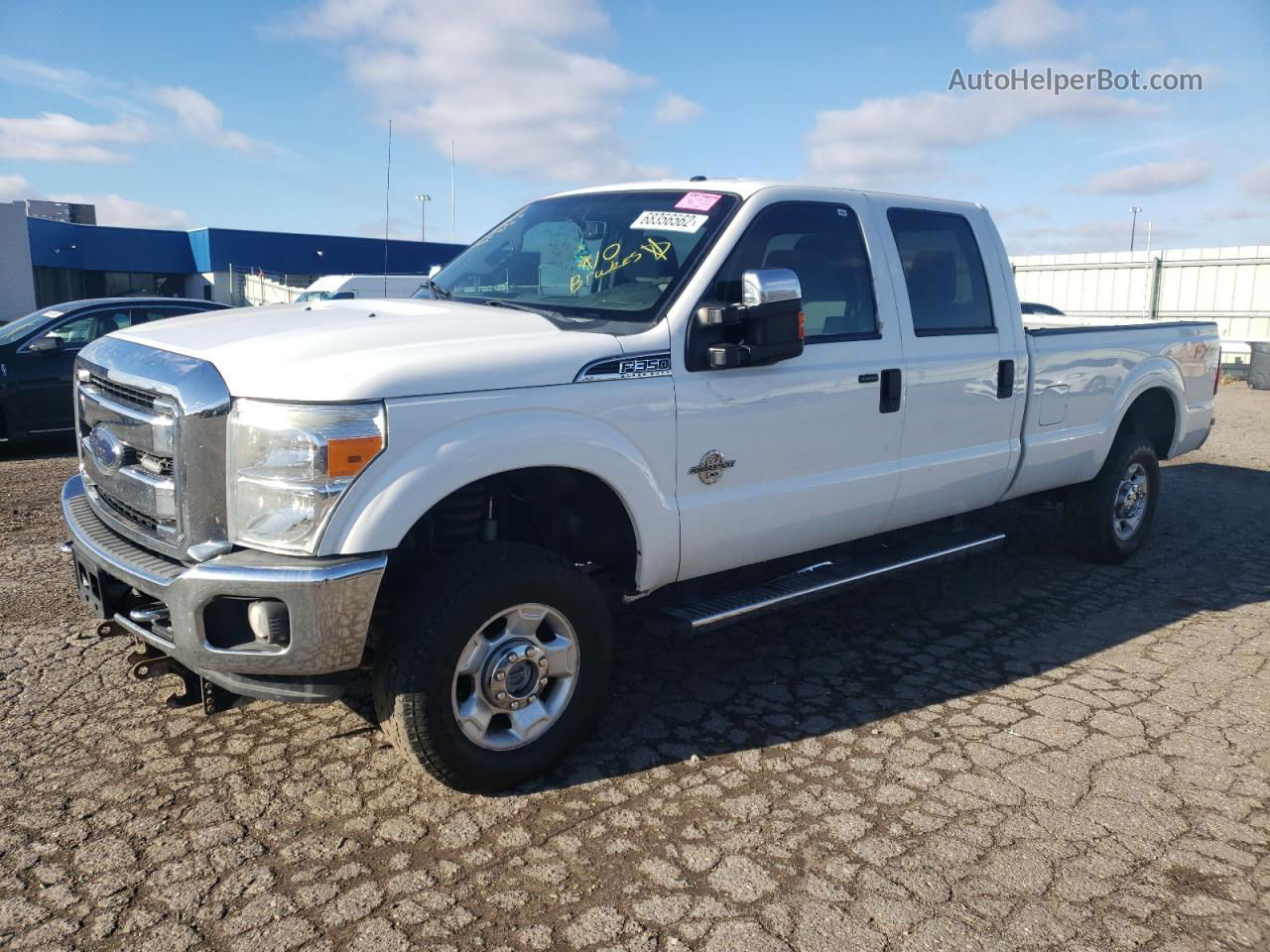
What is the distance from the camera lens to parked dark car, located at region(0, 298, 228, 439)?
30.9 feet

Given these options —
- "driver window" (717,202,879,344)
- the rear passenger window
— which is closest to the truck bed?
the rear passenger window

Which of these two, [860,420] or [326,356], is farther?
[860,420]

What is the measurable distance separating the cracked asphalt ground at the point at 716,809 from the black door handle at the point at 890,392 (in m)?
1.21

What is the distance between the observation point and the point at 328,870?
290cm

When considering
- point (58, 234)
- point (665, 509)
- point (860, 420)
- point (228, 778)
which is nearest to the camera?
point (228, 778)

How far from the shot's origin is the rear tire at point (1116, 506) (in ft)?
20.1

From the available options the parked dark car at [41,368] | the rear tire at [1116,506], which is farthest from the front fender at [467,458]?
the parked dark car at [41,368]

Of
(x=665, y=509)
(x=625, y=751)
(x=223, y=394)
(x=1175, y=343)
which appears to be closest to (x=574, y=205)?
(x=665, y=509)

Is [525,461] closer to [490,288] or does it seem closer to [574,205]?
[490,288]

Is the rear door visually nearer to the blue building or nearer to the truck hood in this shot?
the truck hood

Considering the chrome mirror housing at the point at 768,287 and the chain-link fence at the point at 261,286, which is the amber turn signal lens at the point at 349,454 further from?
the chain-link fence at the point at 261,286

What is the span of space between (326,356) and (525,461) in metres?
0.70

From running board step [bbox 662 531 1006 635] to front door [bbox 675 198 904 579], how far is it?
15cm

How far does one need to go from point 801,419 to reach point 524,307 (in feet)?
4.04
